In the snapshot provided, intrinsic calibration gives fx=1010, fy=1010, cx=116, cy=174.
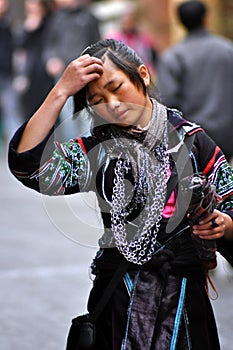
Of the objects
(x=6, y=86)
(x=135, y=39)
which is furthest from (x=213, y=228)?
(x=6, y=86)

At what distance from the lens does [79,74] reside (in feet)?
9.47

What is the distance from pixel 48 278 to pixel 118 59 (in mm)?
3914

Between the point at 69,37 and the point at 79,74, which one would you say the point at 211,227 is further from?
the point at 69,37

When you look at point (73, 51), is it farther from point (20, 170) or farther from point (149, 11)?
point (20, 170)

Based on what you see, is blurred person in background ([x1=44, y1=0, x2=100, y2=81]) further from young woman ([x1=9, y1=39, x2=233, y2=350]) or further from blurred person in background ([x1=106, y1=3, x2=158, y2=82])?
young woman ([x1=9, y1=39, x2=233, y2=350])

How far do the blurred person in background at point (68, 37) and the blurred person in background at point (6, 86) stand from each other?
1.89 m

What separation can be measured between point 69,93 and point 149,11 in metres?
12.5

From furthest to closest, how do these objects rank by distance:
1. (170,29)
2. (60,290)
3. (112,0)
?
(112,0), (170,29), (60,290)

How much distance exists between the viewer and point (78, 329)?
10.2 feet

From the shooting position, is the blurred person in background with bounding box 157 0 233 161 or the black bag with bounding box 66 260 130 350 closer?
the black bag with bounding box 66 260 130 350

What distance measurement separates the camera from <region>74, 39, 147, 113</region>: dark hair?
302 cm

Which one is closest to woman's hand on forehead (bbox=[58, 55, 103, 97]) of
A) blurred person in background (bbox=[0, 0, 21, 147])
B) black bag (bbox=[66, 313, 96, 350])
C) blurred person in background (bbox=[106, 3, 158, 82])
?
black bag (bbox=[66, 313, 96, 350])

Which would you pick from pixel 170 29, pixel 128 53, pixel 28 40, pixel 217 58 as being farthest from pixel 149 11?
pixel 128 53

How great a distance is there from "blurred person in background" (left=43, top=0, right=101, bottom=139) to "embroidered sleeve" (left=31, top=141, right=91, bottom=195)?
9673 millimetres
